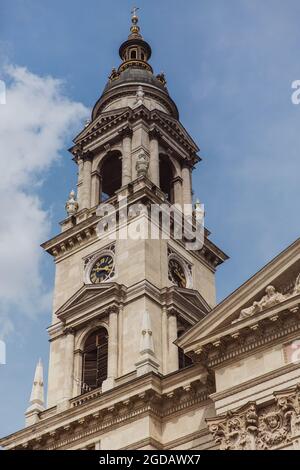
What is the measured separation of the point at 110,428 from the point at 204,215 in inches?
650

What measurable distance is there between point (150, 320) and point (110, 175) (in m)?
14.7

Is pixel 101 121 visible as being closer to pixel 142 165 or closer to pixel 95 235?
pixel 142 165

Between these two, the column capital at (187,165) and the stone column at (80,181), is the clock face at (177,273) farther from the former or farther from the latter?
the column capital at (187,165)

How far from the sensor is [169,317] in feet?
128

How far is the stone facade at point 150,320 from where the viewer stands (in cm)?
2875

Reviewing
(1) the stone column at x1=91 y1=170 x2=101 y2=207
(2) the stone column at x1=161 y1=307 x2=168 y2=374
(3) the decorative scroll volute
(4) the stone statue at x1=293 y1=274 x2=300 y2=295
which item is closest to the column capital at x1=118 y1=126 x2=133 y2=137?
(1) the stone column at x1=91 y1=170 x2=101 y2=207

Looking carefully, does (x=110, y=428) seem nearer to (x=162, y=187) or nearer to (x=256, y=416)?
(x=256, y=416)

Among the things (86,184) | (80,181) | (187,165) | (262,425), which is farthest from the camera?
(187,165)

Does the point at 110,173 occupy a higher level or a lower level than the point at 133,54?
lower

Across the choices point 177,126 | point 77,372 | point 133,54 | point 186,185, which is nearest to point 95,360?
point 77,372

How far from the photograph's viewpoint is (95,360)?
39.3 metres

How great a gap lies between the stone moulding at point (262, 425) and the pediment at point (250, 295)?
8.96 ft
